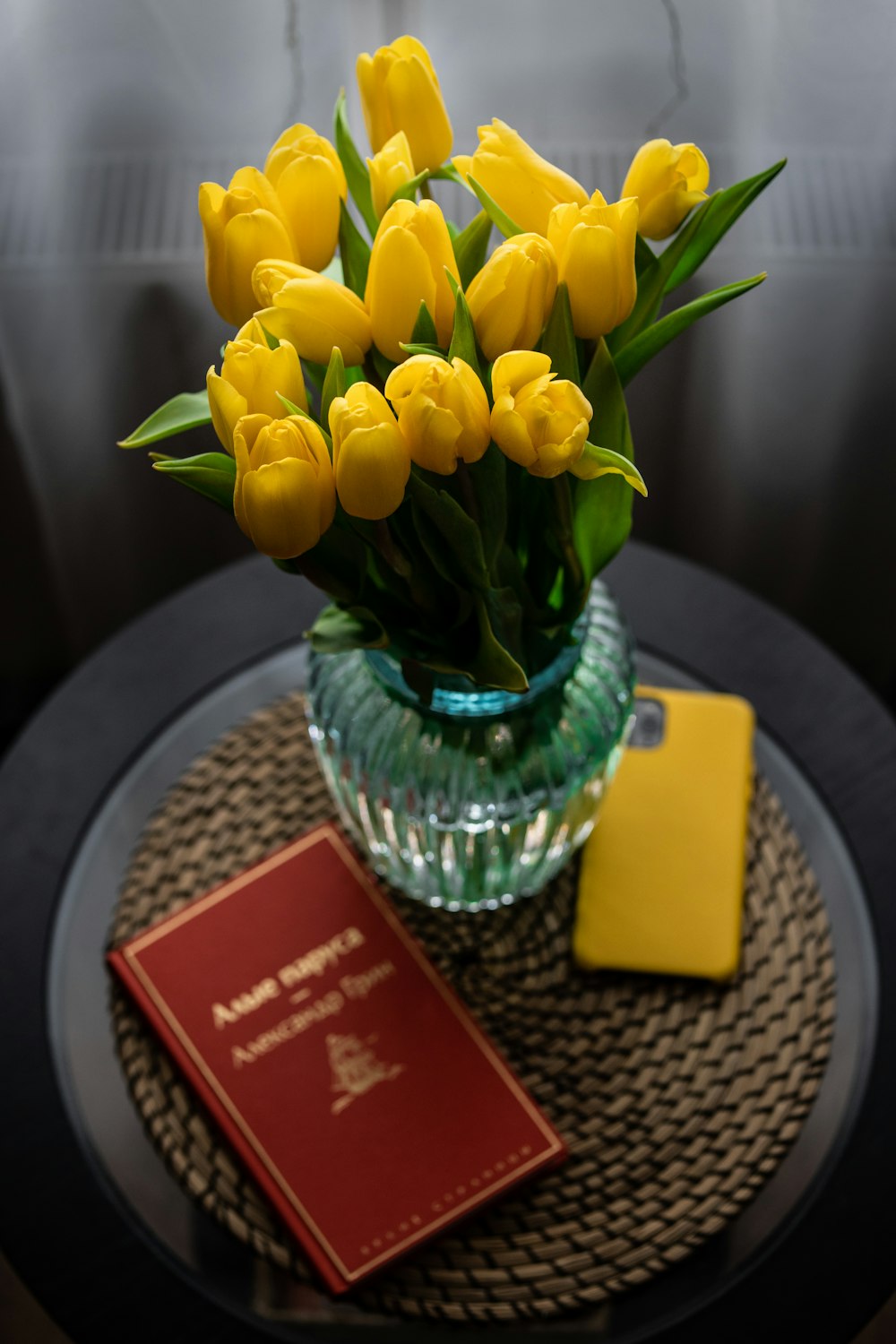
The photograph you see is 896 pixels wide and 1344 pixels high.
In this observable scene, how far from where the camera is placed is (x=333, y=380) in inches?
17.0

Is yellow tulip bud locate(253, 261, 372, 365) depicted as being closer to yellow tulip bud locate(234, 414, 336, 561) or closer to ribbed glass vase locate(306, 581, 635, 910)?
yellow tulip bud locate(234, 414, 336, 561)

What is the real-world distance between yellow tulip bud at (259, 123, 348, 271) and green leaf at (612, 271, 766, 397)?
12 centimetres

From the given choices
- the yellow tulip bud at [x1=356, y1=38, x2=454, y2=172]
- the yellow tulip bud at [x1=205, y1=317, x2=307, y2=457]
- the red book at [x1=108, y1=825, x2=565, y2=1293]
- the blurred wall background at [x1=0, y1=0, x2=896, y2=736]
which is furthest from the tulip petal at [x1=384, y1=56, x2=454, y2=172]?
the blurred wall background at [x1=0, y1=0, x2=896, y2=736]

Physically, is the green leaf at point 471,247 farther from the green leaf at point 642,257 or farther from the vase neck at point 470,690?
the vase neck at point 470,690

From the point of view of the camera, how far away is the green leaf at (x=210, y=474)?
0.44 meters

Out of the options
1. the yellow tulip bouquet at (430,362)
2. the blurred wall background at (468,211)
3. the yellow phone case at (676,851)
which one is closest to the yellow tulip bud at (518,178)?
the yellow tulip bouquet at (430,362)

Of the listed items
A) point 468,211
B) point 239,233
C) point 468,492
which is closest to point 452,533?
point 468,492

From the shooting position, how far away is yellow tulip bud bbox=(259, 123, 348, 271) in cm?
44

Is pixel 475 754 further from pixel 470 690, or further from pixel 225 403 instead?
pixel 225 403

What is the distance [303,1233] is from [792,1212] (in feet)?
0.74

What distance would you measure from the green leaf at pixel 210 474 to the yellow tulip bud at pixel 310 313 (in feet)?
0.15

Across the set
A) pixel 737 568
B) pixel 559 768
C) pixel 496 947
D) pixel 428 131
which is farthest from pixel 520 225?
pixel 737 568

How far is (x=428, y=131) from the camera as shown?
0.47m

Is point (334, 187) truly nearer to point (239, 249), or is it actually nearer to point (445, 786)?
point (239, 249)
